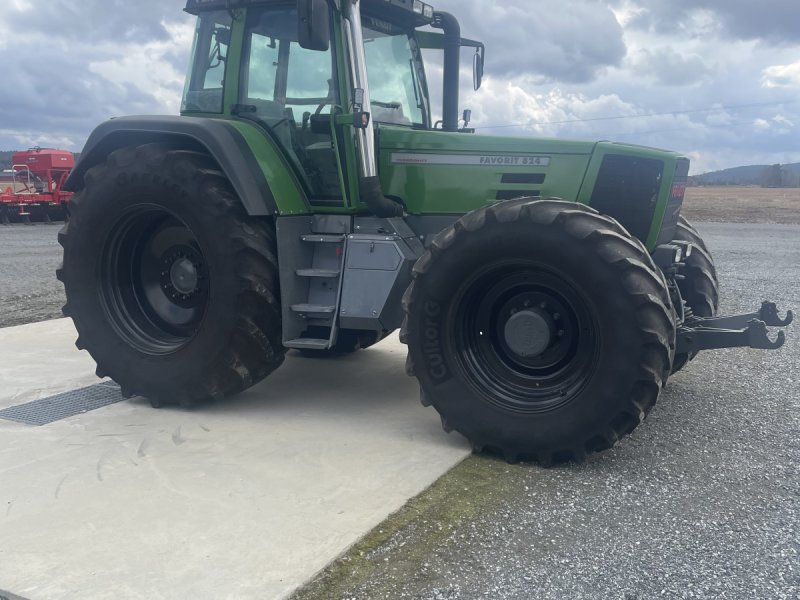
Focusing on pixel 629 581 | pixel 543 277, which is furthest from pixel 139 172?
pixel 629 581

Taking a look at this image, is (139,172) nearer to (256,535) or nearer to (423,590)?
(256,535)

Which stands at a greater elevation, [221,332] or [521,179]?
[521,179]

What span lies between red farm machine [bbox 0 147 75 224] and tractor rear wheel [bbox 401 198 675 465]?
21.2 metres

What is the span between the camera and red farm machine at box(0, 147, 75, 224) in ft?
74.8

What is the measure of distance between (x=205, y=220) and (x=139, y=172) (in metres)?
0.59

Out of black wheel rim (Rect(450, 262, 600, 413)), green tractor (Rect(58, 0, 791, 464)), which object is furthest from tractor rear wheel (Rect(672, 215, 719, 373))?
black wheel rim (Rect(450, 262, 600, 413))

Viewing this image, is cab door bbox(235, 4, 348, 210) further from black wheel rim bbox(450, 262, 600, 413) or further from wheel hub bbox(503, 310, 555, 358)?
wheel hub bbox(503, 310, 555, 358)

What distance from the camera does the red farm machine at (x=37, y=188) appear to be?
22.8 meters

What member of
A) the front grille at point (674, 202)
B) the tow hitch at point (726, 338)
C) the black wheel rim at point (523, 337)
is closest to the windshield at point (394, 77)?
the black wheel rim at point (523, 337)

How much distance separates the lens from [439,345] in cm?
449

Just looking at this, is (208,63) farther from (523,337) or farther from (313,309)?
(523,337)

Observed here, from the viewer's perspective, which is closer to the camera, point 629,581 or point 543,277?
point 629,581

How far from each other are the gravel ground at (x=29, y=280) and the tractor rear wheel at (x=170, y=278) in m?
3.27

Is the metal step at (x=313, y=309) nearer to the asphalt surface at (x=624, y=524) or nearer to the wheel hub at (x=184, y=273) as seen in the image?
the wheel hub at (x=184, y=273)
